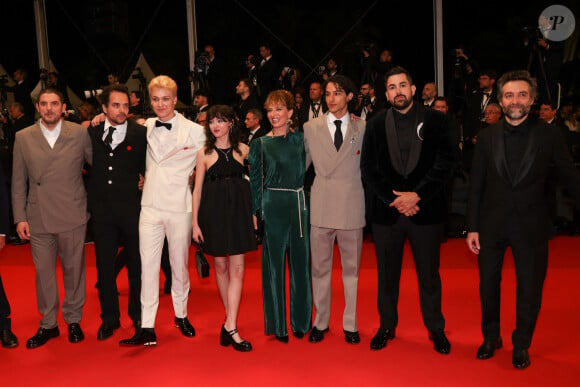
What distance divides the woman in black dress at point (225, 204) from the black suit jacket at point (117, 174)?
453mm

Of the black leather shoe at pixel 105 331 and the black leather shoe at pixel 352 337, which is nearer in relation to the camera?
the black leather shoe at pixel 352 337

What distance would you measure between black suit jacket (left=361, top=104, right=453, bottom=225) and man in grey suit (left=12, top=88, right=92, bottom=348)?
193cm

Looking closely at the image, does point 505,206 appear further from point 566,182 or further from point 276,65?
point 276,65

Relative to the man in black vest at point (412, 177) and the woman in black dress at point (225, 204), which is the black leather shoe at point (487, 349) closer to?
the man in black vest at point (412, 177)

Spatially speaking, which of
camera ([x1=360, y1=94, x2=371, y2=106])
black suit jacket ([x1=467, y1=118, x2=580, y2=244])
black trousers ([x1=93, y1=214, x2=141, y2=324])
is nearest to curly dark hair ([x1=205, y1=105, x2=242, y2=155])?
black trousers ([x1=93, y1=214, x2=141, y2=324])

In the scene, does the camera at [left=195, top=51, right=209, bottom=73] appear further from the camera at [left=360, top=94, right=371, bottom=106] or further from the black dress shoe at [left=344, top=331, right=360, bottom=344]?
the black dress shoe at [left=344, top=331, right=360, bottom=344]

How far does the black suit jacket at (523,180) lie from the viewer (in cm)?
324

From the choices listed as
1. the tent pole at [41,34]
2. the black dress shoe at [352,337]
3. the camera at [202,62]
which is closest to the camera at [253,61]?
the camera at [202,62]

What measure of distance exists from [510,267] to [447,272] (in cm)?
63

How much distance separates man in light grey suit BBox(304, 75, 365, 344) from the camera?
3721 millimetres

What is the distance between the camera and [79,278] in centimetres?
407

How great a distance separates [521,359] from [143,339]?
236cm

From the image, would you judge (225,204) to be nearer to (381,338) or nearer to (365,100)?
(381,338)

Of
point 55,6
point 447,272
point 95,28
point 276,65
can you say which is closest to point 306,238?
point 447,272
